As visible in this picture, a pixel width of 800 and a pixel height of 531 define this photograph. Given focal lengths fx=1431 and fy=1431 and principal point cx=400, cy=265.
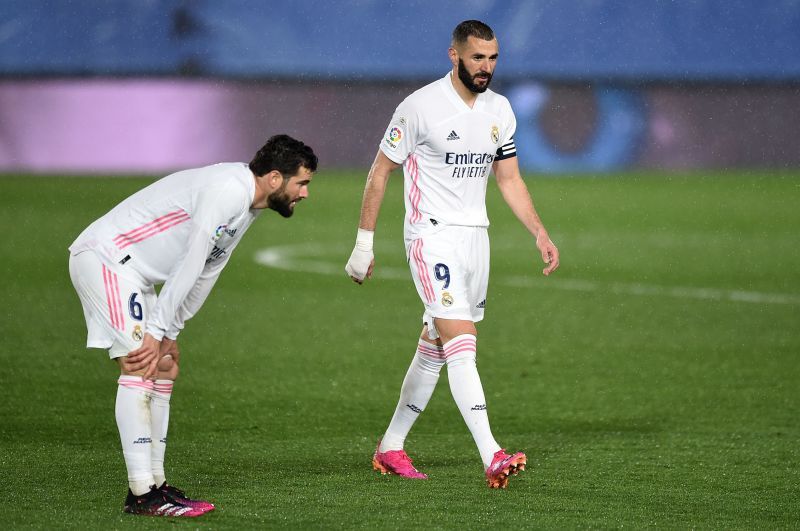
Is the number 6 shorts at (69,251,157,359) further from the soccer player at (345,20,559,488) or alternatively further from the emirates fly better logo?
the emirates fly better logo

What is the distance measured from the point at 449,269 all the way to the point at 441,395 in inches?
92.3

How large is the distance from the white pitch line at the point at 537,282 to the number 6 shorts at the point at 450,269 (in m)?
6.82

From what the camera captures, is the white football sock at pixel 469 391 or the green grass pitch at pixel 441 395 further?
the white football sock at pixel 469 391

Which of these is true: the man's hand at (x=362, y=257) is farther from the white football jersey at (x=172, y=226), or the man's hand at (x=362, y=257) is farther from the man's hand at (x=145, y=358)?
the man's hand at (x=145, y=358)

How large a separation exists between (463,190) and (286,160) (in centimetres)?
127

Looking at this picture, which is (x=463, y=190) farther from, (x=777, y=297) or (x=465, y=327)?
(x=777, y=297)

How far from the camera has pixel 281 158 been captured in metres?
5.94

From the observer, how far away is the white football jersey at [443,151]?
272 inches

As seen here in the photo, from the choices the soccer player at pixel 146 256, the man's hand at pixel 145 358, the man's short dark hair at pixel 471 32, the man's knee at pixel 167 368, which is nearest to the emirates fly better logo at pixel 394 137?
the man's short dark hair at pixel 471 32

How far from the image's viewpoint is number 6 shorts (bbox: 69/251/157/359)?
232 inches

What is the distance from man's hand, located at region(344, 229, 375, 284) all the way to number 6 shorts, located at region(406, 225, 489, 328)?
0.21 metres

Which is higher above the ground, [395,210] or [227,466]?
[395,210]

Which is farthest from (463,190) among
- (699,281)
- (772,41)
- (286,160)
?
(772,41)

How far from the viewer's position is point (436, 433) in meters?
7.99
